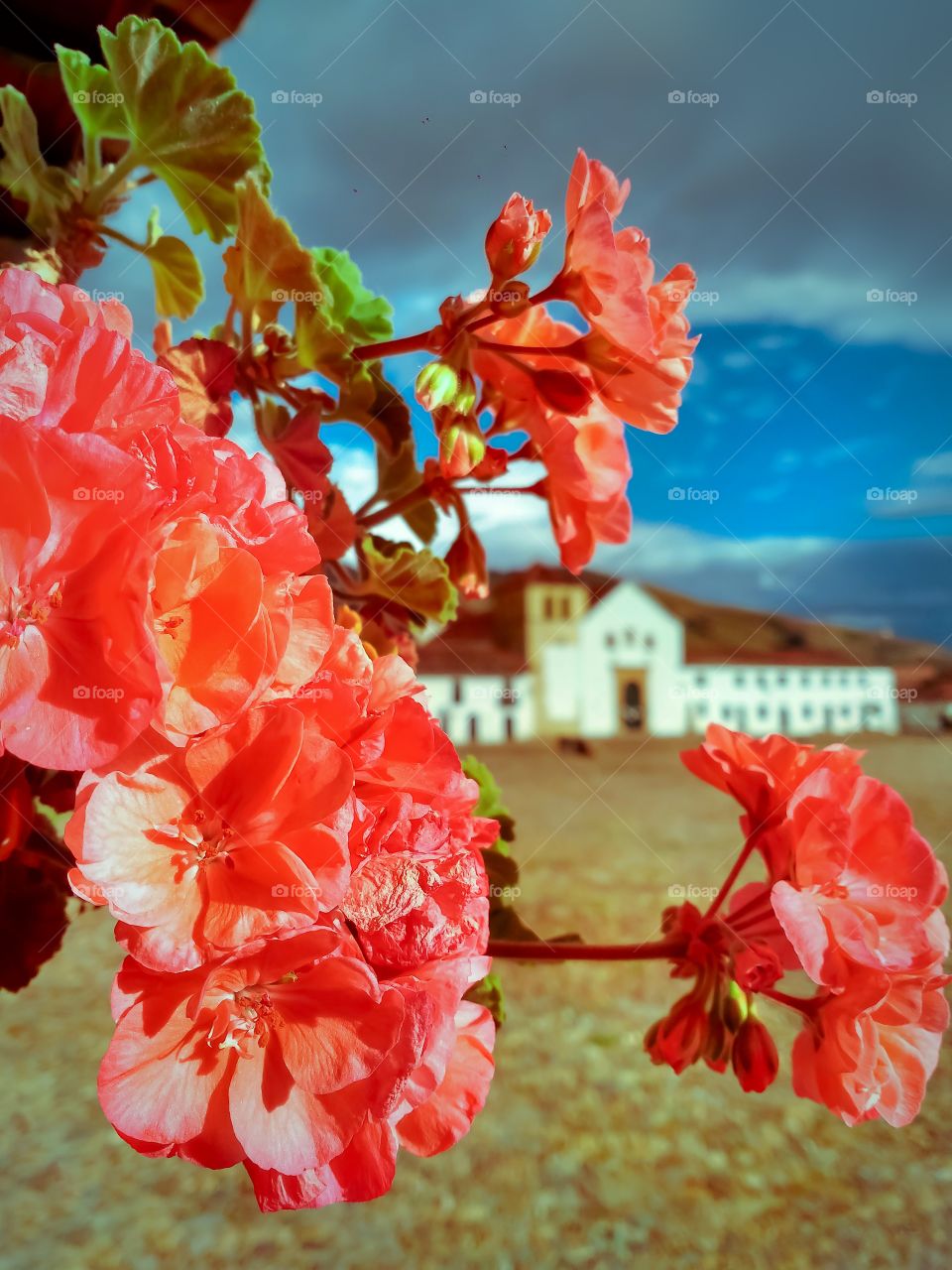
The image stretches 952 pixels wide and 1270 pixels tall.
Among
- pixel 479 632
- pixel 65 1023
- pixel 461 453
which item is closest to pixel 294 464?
pixel 461 453

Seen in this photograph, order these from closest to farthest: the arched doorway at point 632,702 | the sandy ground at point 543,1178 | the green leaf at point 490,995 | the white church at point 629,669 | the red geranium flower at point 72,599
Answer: the red geranium flower at point 72,599 → the green leaf at point 490,995 → the sandy ground at point 543,1178 → the white church at point 629,669 → the arched doorway at point 632,702

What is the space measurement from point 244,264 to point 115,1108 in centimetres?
18

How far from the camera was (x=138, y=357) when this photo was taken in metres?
0.15

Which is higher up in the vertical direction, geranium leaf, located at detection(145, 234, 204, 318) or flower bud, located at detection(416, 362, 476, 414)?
geranium leaf, located at detection(145, 234, 204, 318)

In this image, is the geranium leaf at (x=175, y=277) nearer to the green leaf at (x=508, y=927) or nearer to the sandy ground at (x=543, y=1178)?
the green leaf at (x=508, y=927)

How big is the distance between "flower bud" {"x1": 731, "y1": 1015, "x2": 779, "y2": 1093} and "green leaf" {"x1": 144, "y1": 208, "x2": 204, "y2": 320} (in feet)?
0.83

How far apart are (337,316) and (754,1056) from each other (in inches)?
8.1

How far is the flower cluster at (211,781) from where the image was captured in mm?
132

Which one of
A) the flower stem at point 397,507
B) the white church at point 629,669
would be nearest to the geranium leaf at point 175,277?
the flower stem at point 397,507

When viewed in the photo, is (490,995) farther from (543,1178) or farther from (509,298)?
(543,1178)

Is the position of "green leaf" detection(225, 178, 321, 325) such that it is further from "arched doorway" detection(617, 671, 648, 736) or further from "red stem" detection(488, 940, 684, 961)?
"arched doorway" detection(617, 671, 648, 736)

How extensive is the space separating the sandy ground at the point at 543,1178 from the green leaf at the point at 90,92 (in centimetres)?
73

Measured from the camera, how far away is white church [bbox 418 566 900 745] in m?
3.92

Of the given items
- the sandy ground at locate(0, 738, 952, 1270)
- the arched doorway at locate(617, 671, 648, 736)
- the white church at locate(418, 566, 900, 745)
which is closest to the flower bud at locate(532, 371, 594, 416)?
the sandy ground at locate(0, 738, 952, 1270)
